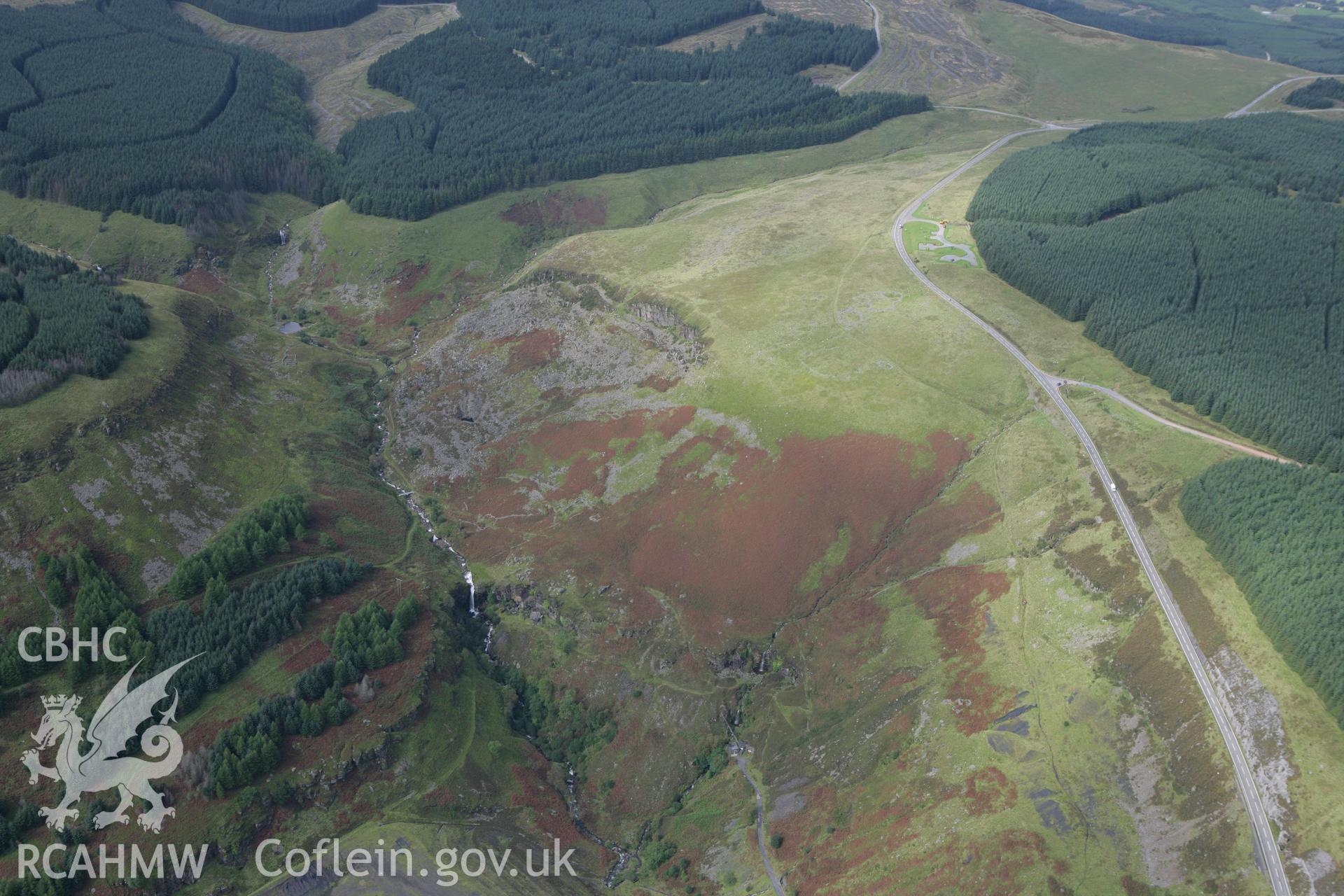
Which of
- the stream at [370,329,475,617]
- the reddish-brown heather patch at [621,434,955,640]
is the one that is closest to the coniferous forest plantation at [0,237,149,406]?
the stream at [370,329,475,617]

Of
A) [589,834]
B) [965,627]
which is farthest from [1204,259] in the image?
[589,834]

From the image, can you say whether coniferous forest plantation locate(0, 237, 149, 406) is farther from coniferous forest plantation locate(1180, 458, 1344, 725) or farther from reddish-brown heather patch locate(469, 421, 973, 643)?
coniferous forest plantation locate(1180, 458, 1344, 725)

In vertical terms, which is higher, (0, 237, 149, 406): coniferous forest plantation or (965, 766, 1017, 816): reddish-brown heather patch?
(0, 237, 149, 406): coniferous forest plantation

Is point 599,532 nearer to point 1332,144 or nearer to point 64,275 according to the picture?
point 64,275

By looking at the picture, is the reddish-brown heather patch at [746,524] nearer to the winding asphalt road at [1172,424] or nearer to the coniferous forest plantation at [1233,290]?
the winding asphalt road at [1172,424]

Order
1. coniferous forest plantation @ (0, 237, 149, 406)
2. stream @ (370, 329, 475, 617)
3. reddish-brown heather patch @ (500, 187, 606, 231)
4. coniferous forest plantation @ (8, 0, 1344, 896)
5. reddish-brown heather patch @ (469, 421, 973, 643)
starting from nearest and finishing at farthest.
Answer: coniferous forest plantation @ (8, 0, 1344, 896), reddish-brown heather patch @ (469, 421, 973, 643), coniferous forest plantation @ (0, 237, 149, 406), stream @ (370, 329, 475, 617), reddish-brown heather patch @ (500, 187, 606, 231)
